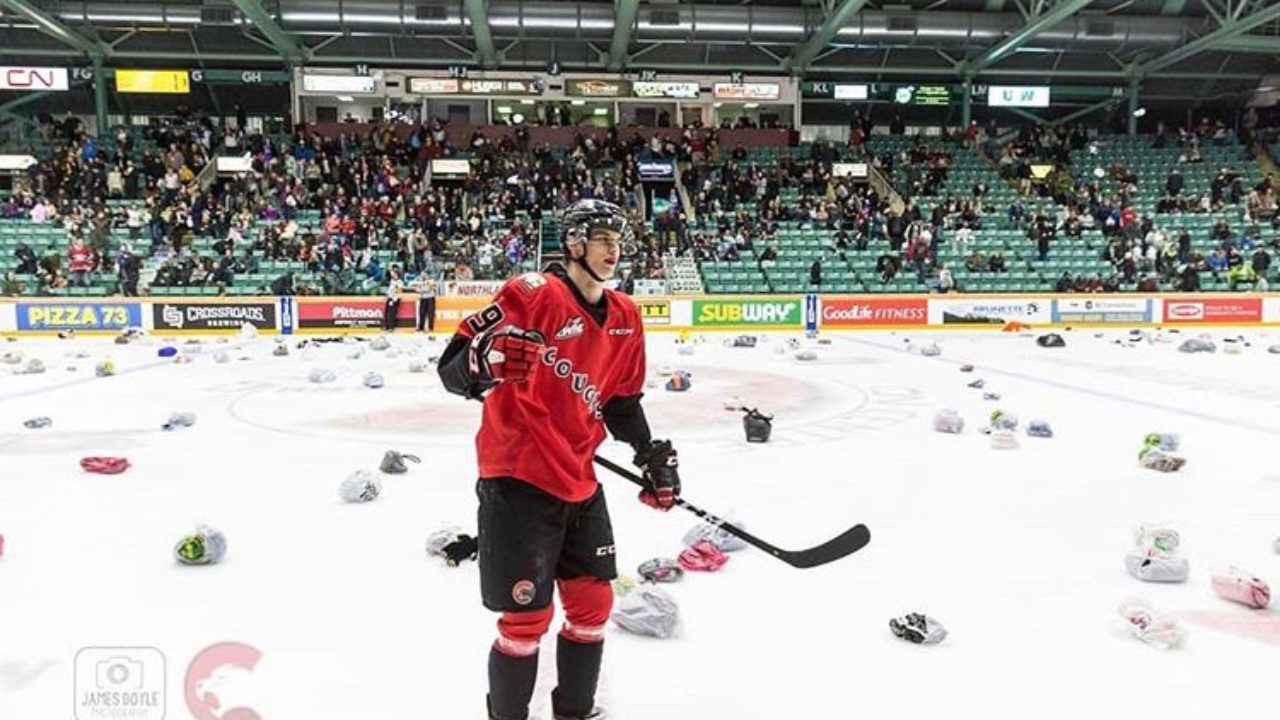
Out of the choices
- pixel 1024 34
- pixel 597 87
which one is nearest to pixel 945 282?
pixel 1024 34

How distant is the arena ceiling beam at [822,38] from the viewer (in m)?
21.6

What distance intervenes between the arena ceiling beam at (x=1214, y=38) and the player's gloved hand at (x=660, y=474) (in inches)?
975

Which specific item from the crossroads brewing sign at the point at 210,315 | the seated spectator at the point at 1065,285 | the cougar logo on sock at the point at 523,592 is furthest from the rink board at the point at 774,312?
the cougar logo on sock at the point at 523,592

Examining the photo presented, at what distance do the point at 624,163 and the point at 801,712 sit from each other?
2332cm

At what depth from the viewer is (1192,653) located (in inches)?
119

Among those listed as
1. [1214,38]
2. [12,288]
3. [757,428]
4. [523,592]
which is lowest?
[757,428]

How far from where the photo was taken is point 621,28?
2359 cm

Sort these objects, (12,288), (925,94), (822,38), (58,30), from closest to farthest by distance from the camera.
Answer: (12,288)
(58,30)
(822,38)
(925,94)

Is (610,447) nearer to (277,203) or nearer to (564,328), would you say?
(564,328)

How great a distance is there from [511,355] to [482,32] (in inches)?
928

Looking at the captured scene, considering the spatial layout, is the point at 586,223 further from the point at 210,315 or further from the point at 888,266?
the point at 888,266

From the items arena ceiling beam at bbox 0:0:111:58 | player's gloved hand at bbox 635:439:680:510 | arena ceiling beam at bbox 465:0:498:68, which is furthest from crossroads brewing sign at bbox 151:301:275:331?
player's gloved hand at bbox 635:439:680:510

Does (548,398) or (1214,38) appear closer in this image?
(548,398)

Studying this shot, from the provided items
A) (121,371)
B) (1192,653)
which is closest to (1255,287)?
(1192,653)
